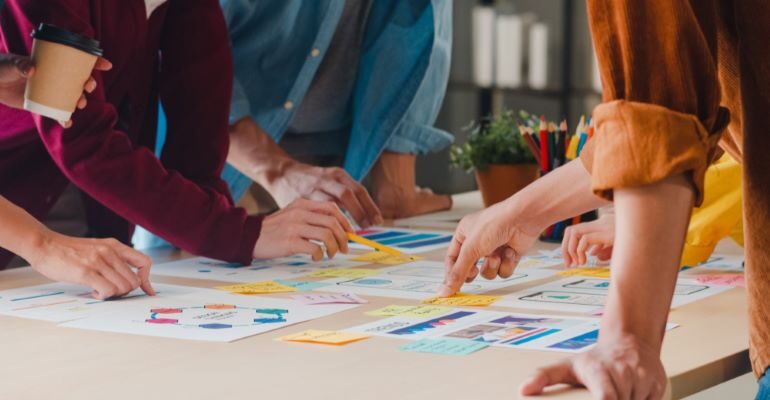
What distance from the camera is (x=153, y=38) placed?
182 cm

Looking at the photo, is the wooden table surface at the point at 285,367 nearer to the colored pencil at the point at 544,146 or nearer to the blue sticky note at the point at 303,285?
the blue sticky note at the point at 303,285

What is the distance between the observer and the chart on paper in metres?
1.87

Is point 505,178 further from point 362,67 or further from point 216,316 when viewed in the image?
point 216,316

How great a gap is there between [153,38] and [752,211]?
1.13 meters

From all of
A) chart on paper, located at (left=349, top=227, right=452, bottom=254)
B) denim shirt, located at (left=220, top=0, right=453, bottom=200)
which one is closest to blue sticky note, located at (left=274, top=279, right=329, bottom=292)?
chart on paper, located at (left=349, top=227, right=452, bottom=254)

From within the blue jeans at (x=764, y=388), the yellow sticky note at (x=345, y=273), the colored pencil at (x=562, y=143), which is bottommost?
the blue jeans at (x=764, y=388)

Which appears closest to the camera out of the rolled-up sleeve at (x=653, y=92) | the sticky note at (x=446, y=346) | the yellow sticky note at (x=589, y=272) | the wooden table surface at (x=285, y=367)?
the rolled-up sleeve at (x=653, y=92)

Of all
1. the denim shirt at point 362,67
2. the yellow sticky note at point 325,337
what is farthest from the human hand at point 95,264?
the denim shirt at point 362,67

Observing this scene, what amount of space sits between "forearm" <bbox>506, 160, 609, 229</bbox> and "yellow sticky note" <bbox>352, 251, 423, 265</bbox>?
0.42 meters

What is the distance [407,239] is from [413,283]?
481mm

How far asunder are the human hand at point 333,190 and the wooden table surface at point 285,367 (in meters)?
0.84

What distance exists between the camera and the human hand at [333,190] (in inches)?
81.0

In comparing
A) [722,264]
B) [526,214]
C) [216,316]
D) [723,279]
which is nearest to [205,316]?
[216,316]

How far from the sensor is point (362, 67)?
2.41 metres
